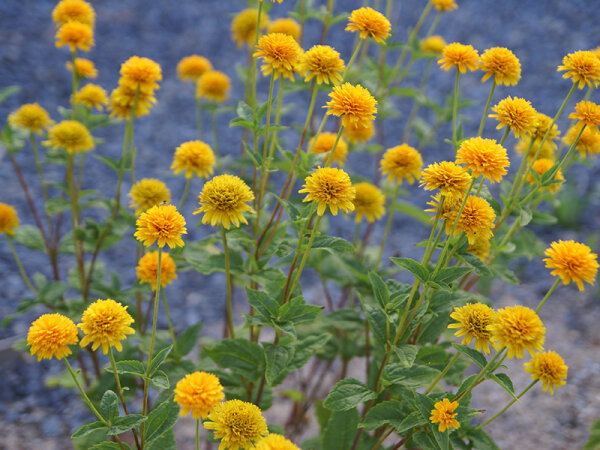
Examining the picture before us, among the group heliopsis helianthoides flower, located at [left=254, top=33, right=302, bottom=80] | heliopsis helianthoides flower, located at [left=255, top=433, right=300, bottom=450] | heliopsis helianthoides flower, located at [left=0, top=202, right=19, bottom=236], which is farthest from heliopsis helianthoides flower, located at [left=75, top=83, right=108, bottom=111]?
heliopsis helianthoides flower, located at [left=255, top=433, right=300, bottom=450]

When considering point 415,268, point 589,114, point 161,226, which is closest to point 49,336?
point 161,226

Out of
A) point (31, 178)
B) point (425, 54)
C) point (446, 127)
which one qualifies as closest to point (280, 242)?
point (425, 54)

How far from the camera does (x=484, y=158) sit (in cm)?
123

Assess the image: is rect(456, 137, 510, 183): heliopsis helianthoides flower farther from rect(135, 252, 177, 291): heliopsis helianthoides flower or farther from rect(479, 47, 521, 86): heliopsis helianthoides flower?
rect(135, 252, 177, 291): heliopsis helianthoides flower

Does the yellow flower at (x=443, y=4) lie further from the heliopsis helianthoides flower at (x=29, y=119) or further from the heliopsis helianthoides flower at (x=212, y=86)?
the heliopsis helianthoides flower at (x=29, y=119)

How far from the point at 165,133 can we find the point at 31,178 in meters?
1.03

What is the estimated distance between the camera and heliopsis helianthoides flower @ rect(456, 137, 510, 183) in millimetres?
1229

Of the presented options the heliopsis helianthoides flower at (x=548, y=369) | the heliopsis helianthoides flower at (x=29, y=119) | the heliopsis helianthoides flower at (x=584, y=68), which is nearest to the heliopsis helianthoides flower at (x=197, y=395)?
the heliopsis helianthoides flower at (x=548, y=369)

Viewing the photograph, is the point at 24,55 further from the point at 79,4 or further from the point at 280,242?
the point at 280,242

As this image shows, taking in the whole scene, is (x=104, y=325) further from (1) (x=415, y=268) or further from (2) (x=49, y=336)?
(1) (x=415, y=268)

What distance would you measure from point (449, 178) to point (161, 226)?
0.68m

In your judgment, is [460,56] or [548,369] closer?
[548,369]

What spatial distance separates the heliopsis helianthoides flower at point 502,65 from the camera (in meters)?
1.56

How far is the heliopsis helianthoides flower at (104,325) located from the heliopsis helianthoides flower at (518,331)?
2.75ft
